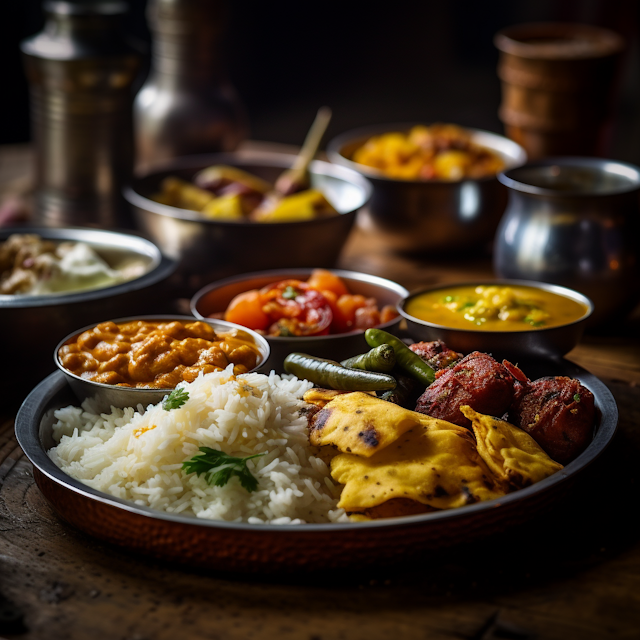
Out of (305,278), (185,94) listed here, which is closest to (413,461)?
(305,278)

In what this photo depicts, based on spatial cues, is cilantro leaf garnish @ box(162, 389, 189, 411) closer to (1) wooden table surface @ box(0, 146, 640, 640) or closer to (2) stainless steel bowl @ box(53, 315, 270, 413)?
(2) stainless steel bowl @ box(53, 315, 270, 413)

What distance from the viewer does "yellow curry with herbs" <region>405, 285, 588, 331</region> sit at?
2518 mm

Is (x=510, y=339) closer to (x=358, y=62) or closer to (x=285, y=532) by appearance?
(x=285, y=532)

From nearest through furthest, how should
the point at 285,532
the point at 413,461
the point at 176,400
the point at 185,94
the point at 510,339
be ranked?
the point at 285,532 → the point at 413,461 → the point at 176,400 → the point at 510,339 → the point at 185,94

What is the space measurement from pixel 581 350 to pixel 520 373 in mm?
871

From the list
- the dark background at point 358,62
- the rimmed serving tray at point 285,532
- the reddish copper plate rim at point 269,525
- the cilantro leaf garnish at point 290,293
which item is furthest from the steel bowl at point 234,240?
the dark background at point 358,62

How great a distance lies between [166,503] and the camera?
182 cm

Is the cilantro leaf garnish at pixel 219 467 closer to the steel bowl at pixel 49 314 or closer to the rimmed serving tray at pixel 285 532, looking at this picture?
the rimmed serving tray at pixel 285 532

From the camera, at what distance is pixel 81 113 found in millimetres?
3711

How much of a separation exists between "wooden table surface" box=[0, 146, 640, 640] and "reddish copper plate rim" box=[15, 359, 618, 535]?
3.6 inches

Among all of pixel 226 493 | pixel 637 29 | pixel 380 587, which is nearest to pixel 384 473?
pixel 380 587

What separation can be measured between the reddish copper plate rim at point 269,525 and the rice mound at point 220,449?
9 cm

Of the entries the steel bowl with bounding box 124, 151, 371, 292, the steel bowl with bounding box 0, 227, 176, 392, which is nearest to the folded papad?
the steel bowl with bounding box 0, 227, 176, 392

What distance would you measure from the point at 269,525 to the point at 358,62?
6728 millimetres
